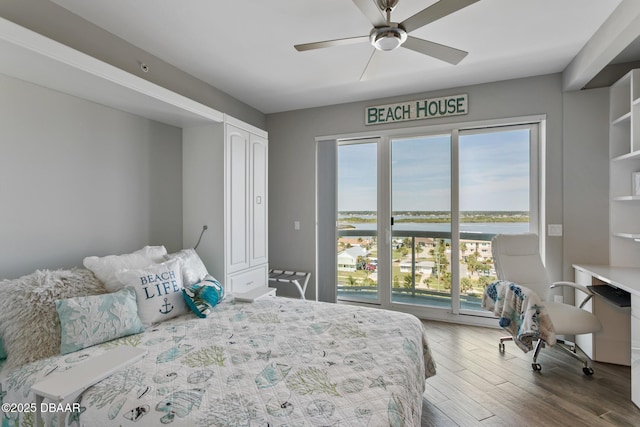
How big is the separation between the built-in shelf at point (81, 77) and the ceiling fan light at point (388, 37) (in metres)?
1.65

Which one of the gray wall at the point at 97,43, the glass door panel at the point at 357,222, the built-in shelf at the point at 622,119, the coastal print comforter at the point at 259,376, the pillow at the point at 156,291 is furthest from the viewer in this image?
the glass door panel at the point at 357,222

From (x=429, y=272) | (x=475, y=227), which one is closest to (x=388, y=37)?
(x=475, y=227)

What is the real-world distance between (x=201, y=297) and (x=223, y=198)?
105cm

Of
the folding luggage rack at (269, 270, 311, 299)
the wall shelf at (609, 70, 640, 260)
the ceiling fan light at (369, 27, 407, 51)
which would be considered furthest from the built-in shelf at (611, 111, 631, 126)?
the folding luggage rack at (269, 270, 311, 299)

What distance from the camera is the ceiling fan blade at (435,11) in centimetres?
156

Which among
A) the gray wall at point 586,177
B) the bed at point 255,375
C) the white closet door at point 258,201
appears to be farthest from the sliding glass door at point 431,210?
the bed at point 255,375

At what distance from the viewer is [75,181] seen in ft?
7.45

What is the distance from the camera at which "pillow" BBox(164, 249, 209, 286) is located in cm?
243

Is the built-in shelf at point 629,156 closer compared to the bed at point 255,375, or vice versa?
the bed at point 255,375

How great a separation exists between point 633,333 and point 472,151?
2143 millimetres

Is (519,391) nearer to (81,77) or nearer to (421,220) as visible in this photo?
(421,220)

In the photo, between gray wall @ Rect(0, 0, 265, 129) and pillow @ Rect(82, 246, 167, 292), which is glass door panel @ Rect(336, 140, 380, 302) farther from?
pillow @ Rect(82, 246, 167, 292)

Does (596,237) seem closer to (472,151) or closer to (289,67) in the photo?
(472,151)

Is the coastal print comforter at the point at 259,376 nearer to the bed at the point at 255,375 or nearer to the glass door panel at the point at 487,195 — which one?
the bed at the point at 255,375
